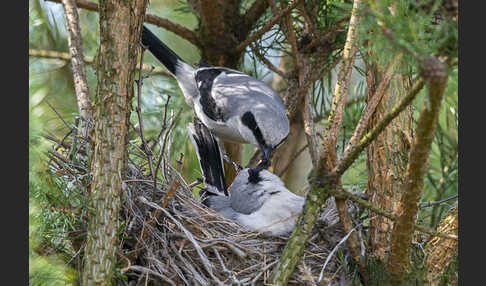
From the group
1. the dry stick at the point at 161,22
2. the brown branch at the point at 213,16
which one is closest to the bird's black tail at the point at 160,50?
the dry stick at the point at 161,22

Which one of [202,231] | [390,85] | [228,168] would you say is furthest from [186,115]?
[390,85]

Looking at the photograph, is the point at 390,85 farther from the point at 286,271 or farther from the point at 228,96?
the point at 228,96

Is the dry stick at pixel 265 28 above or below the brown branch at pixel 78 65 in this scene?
above

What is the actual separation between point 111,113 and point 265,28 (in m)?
1.31

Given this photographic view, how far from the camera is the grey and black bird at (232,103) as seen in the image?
276cm

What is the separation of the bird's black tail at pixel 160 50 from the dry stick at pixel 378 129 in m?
Answer: 1.89

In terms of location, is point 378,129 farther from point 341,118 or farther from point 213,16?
point 213,16

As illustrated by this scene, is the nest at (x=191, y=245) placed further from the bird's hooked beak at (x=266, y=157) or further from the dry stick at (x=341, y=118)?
the bird's hooked beak at (x=266, y=157)

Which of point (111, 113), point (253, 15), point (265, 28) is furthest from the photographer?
point (253, 15)

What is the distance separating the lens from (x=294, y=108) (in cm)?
304

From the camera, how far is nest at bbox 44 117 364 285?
75.6 inches

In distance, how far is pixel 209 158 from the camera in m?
2.94

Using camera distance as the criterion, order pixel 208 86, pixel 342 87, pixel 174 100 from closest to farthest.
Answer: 1. pixel 342 87
2. pixel 208 86
3. pixel 174 100

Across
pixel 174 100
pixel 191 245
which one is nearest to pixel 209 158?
pixel 191 245
